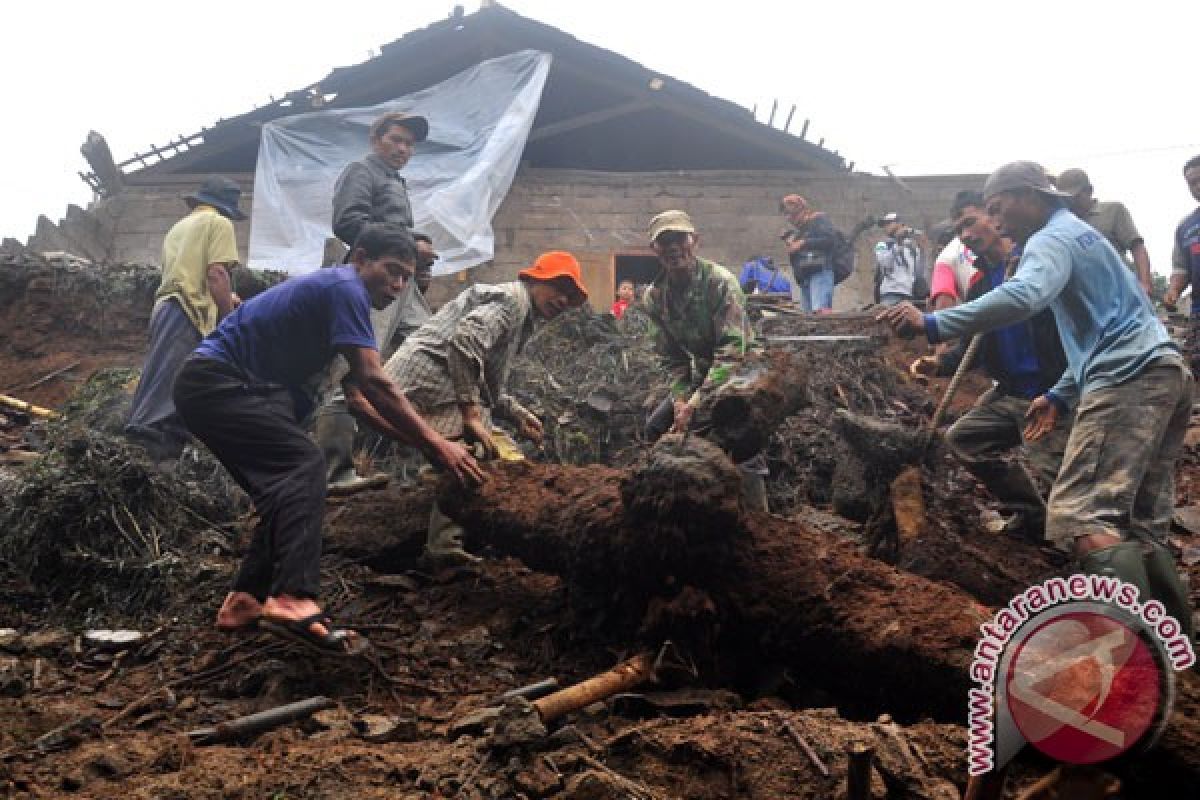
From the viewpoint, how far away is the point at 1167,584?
3285 millimetres

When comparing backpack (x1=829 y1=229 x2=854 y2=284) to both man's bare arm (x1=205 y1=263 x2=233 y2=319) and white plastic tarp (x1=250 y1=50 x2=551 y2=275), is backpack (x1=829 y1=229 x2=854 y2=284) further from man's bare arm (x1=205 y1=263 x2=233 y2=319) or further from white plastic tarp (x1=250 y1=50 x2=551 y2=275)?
man's bare arm (x1=205 y1=263 x2=233 y2=319)

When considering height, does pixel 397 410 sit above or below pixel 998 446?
above

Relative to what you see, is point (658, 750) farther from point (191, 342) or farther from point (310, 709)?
point (191, 342)

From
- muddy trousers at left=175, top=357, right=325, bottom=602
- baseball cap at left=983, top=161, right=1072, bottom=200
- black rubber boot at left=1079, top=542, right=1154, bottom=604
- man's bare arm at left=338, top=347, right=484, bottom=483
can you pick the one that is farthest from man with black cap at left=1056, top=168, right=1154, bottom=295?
muddy trousers at left=175, top=357, right=325, bottom=602

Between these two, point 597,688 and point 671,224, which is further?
point 671,224

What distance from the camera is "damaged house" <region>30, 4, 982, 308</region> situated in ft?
37.1

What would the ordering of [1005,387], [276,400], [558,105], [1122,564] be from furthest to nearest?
[558,105], [1005,387], [276,400], [1122,564]

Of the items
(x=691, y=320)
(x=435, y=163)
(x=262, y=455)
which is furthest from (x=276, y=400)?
(x=435, y=163)

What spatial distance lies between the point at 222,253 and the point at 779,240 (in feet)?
26.5

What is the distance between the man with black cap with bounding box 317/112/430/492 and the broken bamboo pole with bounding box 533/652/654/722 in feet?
7.69

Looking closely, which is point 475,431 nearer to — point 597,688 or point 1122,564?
point 597,688

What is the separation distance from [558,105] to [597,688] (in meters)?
11.2

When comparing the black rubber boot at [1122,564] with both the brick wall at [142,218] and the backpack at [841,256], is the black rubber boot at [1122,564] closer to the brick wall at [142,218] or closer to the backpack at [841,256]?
the backpack at [841,256]

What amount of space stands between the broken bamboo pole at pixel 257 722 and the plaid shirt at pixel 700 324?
9.14ft
